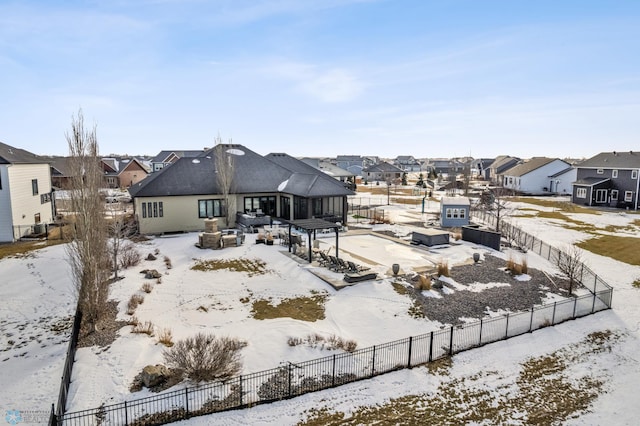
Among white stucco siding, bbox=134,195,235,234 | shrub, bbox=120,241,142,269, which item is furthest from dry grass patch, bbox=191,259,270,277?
white stucco siding, bbox=134,195,235,234

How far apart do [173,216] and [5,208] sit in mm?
12508

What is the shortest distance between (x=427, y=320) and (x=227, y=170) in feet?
80.2

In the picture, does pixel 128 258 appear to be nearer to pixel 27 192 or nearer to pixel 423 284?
pixel 27 192

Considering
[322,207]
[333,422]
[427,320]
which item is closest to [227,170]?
[322,207]

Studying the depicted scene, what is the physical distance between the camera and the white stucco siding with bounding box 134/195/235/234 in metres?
34.0

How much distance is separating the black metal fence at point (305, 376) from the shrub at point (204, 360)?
1.26 ft

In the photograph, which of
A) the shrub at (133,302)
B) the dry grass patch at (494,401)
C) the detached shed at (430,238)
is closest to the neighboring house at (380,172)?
the detached shed at (430,238)

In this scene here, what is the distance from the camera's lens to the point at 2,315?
57.9 ft

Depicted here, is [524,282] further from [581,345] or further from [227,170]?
[227,170]

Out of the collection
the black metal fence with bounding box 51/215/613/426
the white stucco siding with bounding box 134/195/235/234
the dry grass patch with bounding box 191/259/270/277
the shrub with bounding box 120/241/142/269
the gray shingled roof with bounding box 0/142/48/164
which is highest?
the gray shingled roof with bounding box 0/142/48/164

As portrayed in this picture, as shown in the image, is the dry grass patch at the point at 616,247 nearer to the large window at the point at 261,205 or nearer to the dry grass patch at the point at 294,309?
the dry grass patch at the point at 294,309

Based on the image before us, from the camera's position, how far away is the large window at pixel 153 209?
33906 millimetres

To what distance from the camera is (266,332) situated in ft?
51.4

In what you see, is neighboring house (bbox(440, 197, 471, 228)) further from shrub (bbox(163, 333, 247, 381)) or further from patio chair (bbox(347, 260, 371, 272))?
shrub (bbox(163, 333, 247, 381))
